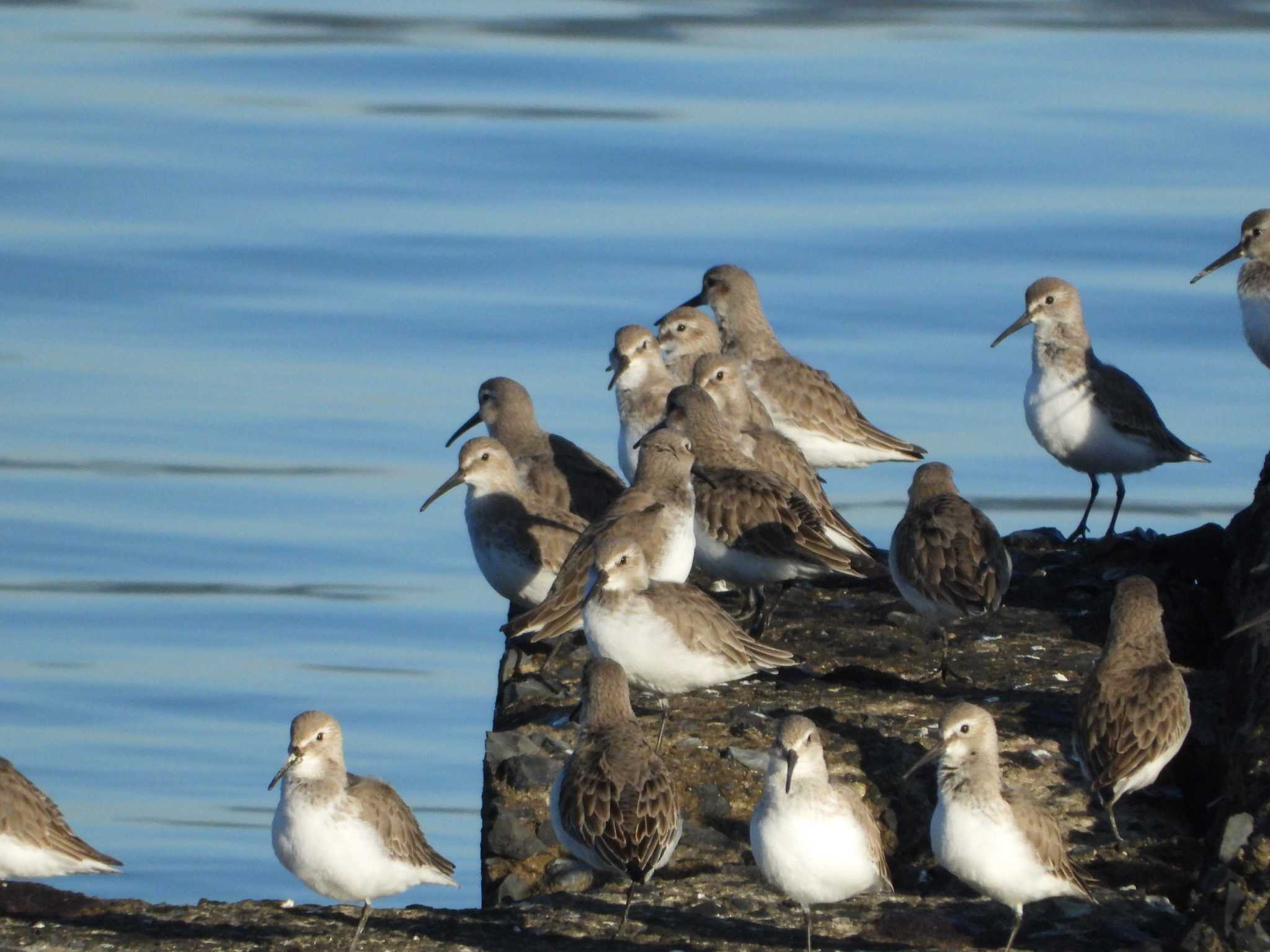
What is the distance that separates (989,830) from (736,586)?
441 centimetres

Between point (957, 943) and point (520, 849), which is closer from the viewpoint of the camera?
point (957, 943)

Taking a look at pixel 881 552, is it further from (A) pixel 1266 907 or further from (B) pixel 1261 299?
(A) pixel 1266 907

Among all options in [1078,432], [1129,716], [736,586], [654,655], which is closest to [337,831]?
[654,655]

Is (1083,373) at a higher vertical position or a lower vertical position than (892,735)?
higher

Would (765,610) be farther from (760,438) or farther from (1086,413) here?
(1086,413)

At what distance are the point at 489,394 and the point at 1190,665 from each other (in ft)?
15.5

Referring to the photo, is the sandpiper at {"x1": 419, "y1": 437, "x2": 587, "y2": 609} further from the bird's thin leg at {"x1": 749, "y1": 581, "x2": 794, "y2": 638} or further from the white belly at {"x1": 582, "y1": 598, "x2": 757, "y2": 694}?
the white belly at {"x1": 582, "y1": 598, "x2": 757, "y2": 694}

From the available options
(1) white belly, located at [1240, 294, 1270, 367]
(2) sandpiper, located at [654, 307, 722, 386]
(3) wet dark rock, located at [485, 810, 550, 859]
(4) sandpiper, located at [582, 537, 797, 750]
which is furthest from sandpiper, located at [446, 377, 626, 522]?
(3) wet dark rock, located at [485, 810, 550, 859]

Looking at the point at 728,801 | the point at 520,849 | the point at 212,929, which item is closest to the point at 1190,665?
the point at 728,801

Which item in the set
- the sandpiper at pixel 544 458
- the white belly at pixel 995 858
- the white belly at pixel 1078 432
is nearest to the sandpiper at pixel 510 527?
the sandpiper at pixel 544 458

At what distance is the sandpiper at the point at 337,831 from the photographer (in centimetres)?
757

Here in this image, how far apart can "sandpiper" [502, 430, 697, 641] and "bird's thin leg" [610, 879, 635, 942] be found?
2.14 meters

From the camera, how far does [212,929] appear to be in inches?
293

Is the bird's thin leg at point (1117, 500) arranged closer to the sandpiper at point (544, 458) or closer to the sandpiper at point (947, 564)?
the sandpiper at point (947, 564)
